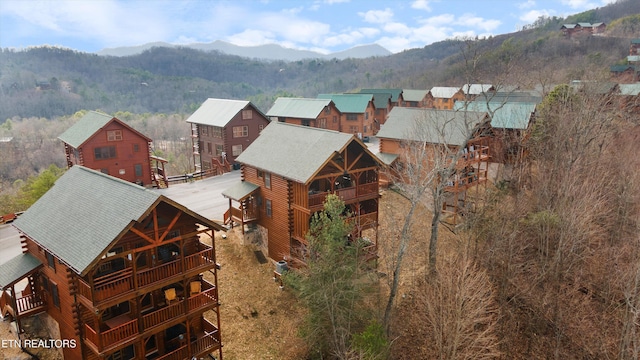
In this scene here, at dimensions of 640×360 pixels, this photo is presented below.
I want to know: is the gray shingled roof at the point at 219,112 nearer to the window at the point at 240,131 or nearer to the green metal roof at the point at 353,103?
the window at the point at 240,131

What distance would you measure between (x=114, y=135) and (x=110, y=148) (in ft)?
4.31

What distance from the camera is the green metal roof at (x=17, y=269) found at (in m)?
19.9

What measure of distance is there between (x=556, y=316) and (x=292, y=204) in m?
18.6

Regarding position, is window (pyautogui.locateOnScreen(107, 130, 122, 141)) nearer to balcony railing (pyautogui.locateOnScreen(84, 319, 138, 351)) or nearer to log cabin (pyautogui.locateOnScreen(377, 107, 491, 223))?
balcony railing (pyautogui.locateOnScreen(84, 319, 138, 351))

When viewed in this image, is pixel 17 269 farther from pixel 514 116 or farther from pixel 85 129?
pixel 514 116

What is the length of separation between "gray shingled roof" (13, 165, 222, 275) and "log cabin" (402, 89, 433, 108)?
70802 millimetres

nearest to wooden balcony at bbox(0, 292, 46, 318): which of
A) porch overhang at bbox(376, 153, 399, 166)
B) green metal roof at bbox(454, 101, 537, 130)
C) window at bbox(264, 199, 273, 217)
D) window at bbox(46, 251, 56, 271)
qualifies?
window at bbox(46, 251, 56, 271)

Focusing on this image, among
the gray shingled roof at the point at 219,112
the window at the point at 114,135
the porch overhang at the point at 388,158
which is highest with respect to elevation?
the gray shingled roof at the point at 219,112

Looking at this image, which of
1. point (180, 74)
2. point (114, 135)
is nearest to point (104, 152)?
point (114, 135)

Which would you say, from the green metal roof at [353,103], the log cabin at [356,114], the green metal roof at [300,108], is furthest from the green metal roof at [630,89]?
the green metal roof at [300,108]

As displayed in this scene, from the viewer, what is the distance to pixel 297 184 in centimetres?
2714

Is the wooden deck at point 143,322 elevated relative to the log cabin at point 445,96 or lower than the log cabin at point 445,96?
lower

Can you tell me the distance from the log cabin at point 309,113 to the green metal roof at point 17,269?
144ft

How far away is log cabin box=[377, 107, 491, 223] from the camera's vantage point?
114ft
